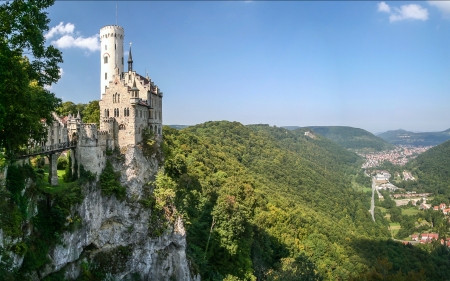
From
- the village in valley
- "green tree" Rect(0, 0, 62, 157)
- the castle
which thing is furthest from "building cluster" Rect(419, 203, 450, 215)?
"green tree" Rect(0, 0, 62, 157)

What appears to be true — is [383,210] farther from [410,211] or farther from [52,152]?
[52,152]

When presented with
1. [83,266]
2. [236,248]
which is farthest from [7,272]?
[236,248]

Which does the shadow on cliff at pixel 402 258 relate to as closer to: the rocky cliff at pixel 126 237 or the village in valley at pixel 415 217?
the village in valley at pixel 415 217

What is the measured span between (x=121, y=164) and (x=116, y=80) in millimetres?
9122

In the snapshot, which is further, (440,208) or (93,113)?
(440,208)

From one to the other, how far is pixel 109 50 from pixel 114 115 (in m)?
10.2

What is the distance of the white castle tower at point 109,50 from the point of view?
4153cm

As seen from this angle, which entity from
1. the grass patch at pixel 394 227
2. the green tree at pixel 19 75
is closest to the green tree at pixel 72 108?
the green tree at pixel 19 75

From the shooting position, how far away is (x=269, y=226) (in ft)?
214

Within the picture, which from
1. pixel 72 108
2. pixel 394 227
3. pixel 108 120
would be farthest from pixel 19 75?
pixel 394 227

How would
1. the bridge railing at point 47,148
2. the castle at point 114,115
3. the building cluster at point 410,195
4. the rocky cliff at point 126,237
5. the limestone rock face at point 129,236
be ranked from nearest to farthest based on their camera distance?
the bridge railing at point 47,148 < the rocky cliff at point 126,237 < the limestone rock face at point 129,236 < the castle at point 114,115 < the building cluster at point 410,195

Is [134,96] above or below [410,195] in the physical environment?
above

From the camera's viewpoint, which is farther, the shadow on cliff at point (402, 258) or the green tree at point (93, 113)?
the shadow on cliff at point (402, 258)

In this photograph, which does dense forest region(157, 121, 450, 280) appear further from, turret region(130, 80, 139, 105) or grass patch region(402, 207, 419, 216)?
grass patch region(402, 207, 419, 216)
